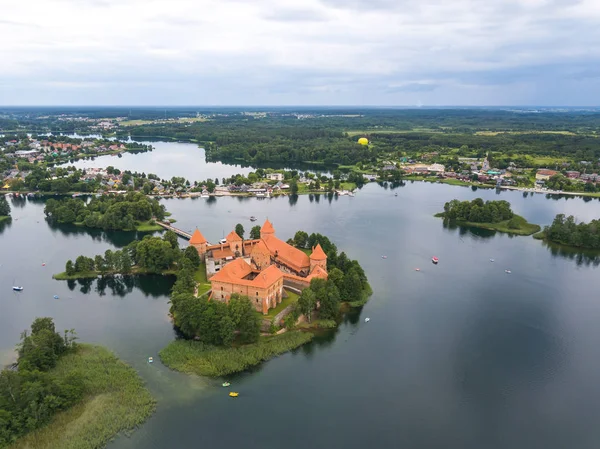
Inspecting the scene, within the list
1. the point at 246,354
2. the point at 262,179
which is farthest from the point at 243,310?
the point at 262,179

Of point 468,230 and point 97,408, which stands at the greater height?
point 468,230

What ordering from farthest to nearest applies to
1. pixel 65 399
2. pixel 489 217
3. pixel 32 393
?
pixel 489 217, pixel 65 399, pixel 32 393

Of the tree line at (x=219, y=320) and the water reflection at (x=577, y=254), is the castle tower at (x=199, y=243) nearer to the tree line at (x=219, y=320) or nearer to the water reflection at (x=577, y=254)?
the tree line at (x=219, y=320)

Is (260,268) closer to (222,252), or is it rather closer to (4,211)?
(222,252)

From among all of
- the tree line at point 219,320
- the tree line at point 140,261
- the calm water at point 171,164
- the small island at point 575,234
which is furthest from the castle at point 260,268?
the calm water at point 171,164

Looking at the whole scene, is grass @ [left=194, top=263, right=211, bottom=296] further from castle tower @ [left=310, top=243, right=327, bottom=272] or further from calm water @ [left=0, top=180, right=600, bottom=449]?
castle tower @ [left=310, top=243, right=327, bottom=272]

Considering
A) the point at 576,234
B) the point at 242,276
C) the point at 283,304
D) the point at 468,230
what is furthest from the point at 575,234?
the point at 242,276

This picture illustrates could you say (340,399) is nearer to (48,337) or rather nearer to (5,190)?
(48,337)
